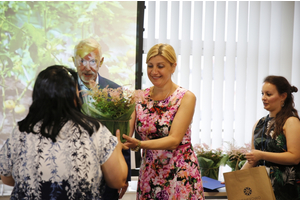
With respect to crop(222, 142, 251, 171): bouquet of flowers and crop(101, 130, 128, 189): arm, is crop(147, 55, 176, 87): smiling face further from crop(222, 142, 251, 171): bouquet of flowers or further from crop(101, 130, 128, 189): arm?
crop(222, 142, 251, 171): bouquet of flowers

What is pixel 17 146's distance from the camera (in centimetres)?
120

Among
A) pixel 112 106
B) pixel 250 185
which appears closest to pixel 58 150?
pixel 112 106

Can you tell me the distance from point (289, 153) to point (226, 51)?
193cm

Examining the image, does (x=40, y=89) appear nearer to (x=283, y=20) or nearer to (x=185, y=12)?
(x=185, y=12)

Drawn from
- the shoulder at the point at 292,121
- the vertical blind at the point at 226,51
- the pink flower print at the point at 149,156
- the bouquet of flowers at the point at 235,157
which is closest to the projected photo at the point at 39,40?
the vertical blind at the point at 226,51

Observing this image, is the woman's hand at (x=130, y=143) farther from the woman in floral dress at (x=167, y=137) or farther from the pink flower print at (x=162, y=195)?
the pink flower print at (x=162, y=195)

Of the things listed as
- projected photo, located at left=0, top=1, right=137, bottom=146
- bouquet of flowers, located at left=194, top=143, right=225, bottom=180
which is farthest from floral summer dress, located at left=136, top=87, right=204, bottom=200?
projected photo, located at left=0, top=1, right=137, bottom=146

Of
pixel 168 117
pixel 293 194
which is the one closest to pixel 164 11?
pixel 168 117

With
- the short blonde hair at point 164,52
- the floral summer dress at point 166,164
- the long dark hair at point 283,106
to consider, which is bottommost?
the floral summer dress at point 166,164

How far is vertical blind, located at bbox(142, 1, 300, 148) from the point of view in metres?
3.58

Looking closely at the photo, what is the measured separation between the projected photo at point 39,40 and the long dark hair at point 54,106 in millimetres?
1762

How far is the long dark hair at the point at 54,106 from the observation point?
1.19 metres

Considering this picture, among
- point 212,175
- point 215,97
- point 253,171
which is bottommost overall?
point 212,175

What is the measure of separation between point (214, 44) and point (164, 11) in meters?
0.81
